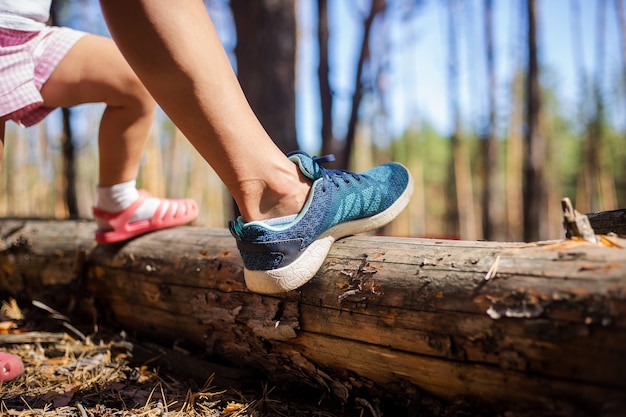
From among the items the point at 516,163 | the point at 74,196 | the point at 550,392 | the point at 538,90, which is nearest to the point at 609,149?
the point at 516,163

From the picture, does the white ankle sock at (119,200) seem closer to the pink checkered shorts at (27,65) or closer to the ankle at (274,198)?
the pink checkered shorts at (27,65)

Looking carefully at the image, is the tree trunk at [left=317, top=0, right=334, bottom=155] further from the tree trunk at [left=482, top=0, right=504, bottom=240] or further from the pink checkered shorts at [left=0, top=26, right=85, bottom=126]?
the tree trunk at [left=482, top=0, right=504, bottom=240]

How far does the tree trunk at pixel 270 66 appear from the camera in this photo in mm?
3373

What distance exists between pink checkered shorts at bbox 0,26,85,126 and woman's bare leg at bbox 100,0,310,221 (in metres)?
0.60

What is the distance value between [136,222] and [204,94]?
1.11 metres

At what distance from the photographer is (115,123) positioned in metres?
1.90

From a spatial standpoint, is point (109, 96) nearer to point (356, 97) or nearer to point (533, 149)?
point (356, 97)

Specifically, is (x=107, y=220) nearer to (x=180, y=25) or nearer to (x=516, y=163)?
(x=180, y=25)

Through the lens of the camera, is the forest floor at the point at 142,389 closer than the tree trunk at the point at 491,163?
Yes

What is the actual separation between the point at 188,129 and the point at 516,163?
17476 millimetres

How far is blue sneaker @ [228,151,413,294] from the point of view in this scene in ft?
3.97

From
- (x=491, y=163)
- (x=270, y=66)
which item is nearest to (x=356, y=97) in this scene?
(x=270, y=66)

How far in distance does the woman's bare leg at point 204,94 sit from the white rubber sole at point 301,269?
0.13 metres

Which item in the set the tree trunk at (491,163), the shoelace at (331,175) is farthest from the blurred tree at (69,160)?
the tree trunk at (491,163)
